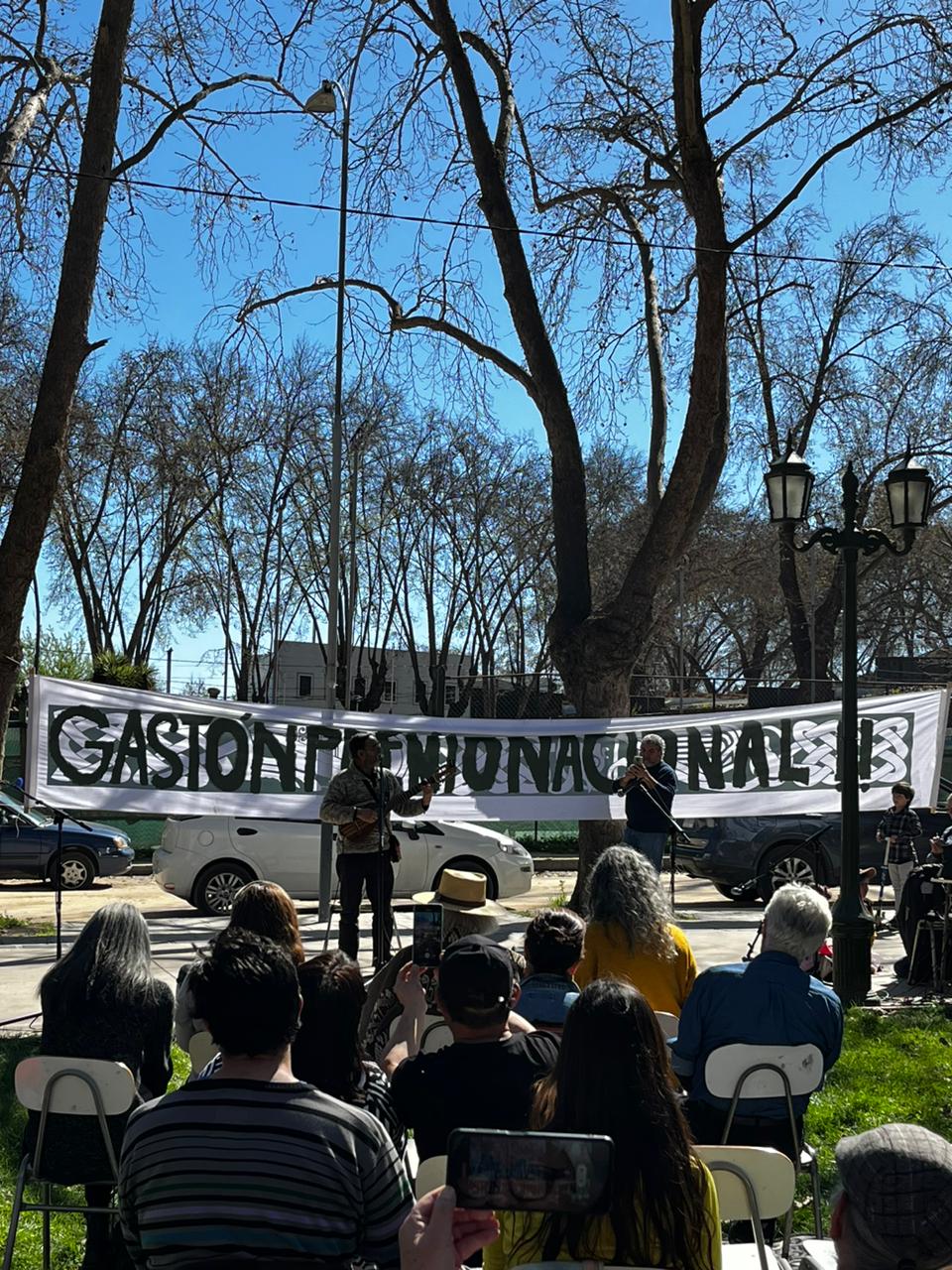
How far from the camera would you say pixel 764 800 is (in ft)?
45.5

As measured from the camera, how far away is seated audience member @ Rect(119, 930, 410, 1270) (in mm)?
2525

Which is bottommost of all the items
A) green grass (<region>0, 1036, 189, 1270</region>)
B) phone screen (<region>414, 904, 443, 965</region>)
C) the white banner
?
green grass (<region>0, 1036, 189, 1270</region>)

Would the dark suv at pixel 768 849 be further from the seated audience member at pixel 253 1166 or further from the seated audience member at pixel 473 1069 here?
the seated audience member at pixel 253 1166

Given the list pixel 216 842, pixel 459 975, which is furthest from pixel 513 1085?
pixel 216 842

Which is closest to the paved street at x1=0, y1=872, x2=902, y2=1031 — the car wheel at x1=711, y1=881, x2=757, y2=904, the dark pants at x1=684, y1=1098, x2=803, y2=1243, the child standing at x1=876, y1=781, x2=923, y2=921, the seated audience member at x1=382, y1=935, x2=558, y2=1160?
the car wheel at x1=711, y1=881, x2=757, y2=904

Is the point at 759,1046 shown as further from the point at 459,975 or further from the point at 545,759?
the point at 545,759

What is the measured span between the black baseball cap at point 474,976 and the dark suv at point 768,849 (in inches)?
481

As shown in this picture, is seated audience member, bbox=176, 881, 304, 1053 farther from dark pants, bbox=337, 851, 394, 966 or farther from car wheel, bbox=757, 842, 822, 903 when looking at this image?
car wheel, bbox=757, 842, 822, 903

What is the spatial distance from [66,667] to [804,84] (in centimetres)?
3584

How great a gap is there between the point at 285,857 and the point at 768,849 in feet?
19.1

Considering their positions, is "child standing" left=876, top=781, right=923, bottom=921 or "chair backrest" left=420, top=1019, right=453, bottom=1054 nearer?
"chair backrest" left=420, top=1019, right=453, bottom=1054

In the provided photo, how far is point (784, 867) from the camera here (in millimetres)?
15914

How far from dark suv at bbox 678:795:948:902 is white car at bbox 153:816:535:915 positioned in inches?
93.2

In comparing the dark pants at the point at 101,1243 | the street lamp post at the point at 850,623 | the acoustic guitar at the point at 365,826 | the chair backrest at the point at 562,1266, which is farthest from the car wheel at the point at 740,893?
the chair backrest at the point at 562,1266
